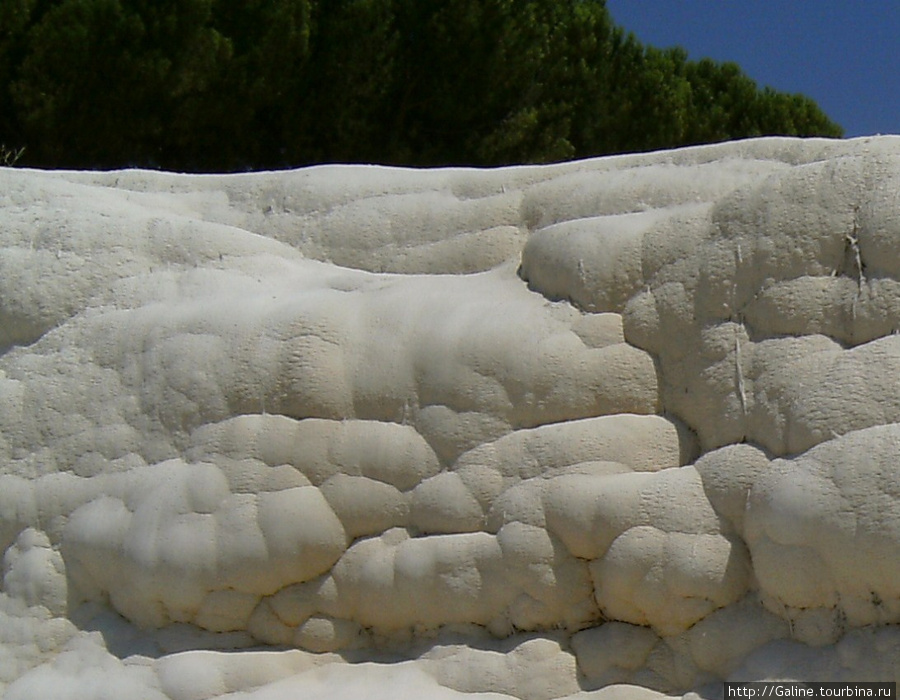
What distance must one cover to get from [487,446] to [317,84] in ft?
25.5

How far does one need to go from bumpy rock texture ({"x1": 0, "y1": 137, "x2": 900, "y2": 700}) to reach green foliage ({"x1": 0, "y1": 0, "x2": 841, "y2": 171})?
5851 millimetres

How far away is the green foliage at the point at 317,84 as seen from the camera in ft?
29.0

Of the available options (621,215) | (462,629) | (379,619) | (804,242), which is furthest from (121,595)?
(804,242)

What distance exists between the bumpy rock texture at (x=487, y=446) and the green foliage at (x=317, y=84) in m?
5.85

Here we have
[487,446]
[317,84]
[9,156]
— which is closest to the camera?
[487,446]

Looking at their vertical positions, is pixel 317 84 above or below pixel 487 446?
above

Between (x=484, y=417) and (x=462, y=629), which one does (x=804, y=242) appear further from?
(x=462, y=629)

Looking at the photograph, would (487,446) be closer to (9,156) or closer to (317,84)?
(9,156)

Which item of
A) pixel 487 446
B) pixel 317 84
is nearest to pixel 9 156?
pixel 317 84

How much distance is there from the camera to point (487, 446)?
2.83m

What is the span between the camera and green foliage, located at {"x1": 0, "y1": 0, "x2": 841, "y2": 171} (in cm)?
883

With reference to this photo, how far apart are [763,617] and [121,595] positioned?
166 centimetres

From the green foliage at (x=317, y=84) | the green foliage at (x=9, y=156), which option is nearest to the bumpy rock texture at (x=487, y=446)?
the green foliage at (x=9, y=156)

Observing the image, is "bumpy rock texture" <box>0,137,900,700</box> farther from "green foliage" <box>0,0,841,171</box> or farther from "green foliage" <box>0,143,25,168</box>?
"green foliage" <box>0,0,841,171</box>
